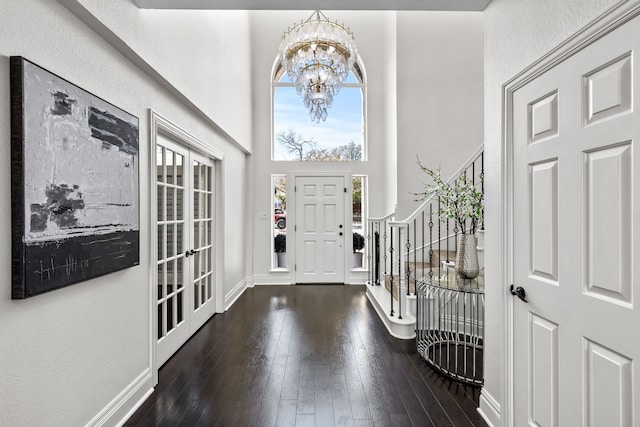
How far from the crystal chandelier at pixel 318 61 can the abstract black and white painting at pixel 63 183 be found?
250cm

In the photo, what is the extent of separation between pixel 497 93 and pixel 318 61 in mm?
2520

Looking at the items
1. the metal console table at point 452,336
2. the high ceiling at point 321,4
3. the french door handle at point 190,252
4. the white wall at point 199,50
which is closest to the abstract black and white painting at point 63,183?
the white wall at point 199,50

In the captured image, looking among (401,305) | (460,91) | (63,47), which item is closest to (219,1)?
(63,47)

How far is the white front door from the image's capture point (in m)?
6.01

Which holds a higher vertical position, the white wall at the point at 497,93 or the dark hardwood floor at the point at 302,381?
the white wall at the point at 497,93

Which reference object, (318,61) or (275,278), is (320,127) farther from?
(275,278)

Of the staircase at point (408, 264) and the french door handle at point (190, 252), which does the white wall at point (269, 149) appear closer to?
the staircase at point (408, 264)

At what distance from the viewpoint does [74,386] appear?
5.63 feet

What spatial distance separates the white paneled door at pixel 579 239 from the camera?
1210 mm

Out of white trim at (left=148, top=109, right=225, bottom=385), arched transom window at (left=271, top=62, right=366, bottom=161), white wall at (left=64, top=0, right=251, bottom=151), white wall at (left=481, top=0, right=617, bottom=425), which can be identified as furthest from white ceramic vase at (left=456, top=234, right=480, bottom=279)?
arched transom window at (left=271, top=62, right=366, bottom=161)

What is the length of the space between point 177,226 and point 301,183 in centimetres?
307

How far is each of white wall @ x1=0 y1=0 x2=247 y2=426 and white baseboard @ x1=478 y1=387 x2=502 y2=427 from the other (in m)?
2.27

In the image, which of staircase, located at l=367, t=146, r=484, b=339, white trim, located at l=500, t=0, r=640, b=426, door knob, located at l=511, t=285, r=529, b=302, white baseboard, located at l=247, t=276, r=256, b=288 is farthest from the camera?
white baseboard, located at l=247, t=276, r=256, b=288

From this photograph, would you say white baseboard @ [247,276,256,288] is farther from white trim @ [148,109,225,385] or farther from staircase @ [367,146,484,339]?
white trim @ [148,109,225,385]
